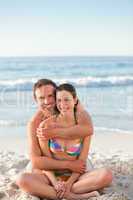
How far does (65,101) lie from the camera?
2.36m

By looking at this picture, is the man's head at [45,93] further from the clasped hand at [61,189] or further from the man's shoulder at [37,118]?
the clasped hand at [61,189]

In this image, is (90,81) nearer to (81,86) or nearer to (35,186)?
(81,86)

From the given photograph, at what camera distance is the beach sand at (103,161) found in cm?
252

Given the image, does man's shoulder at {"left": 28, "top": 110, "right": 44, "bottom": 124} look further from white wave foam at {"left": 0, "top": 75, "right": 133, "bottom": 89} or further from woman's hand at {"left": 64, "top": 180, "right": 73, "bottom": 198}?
white wave foam at {"left": 0, "top": 75, "right": 133, "bottom": 89}

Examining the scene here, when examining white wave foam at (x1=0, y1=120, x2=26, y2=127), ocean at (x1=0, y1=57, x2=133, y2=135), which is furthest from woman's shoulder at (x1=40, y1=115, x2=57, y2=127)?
white wave foam at (x1=0, y1=120, x2=26, y2=127)

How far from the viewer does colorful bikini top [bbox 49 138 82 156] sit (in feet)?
7.91

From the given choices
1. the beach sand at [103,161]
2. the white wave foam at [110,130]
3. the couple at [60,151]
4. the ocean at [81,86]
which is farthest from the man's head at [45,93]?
the white wave foam at [110,130]

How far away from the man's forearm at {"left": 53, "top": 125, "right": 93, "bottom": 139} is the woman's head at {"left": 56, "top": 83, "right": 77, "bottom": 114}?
10 cm

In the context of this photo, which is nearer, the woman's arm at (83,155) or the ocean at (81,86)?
the woman's arm at (83,155)

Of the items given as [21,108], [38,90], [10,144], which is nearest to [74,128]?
[38,90]

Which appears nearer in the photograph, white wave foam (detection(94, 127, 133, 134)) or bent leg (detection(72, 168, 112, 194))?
bent leg (detection(72, 168, 112, 194))

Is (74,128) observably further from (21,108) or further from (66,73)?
(66,73)

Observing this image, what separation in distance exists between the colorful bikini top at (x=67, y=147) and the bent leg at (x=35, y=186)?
0.55 feet

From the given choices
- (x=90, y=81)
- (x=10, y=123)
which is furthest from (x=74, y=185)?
(x=90, y=81)
